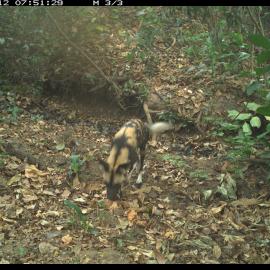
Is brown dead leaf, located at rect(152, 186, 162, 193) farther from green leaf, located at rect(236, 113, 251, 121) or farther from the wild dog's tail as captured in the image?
green leaf, located at rect(236, 113, 251, 121)

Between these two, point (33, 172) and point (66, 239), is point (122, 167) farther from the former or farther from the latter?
point (33, 172)

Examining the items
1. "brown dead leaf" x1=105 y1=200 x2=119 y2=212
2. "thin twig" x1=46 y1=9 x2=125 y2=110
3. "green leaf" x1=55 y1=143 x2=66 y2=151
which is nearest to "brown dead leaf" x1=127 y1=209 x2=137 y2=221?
"brown dead leaf" x1=105 y1=200 x2=119 y2=212

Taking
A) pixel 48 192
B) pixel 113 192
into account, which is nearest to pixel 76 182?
pixel 48 192

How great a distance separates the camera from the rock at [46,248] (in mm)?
5406

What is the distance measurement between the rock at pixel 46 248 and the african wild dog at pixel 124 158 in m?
1.17

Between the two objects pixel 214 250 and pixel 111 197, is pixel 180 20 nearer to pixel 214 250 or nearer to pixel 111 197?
pixel 111 197

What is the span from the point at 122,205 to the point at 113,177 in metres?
0.43

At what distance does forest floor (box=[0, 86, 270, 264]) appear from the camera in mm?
5496

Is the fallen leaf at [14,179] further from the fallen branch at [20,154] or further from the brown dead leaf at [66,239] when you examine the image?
the brown dead leaf at [66,239]

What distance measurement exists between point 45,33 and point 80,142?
3.17m

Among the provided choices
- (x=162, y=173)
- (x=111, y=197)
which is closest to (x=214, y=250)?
(x=111, y=197)

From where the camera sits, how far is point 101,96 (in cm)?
970

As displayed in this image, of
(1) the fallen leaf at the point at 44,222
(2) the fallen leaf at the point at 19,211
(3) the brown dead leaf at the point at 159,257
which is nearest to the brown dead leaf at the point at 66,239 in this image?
(1) the fallen leaf at the point at 44,222

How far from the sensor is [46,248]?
545 centimetres
